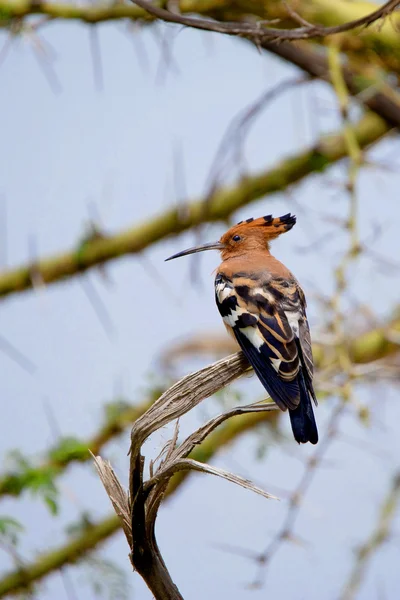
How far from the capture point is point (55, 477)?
3203 millimetres

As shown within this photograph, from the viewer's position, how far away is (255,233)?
2.73 m

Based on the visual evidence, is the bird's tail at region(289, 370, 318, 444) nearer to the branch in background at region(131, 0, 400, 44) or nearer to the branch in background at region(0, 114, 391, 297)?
the branch in background at region(131, 0, 400, 44)

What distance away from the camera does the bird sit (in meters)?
2.02

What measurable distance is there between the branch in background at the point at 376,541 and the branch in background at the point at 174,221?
4.60 feet

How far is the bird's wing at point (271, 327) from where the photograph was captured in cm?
207

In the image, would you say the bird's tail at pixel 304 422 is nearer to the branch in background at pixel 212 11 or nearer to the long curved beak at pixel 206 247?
the long curved beak at pixel 206 247

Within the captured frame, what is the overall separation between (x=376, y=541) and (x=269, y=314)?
182 cm

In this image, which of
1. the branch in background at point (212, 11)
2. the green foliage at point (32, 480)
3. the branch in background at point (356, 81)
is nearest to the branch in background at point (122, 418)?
the green foliage at point (32, 480)

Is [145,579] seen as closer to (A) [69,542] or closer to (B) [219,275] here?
(B) [219,275]

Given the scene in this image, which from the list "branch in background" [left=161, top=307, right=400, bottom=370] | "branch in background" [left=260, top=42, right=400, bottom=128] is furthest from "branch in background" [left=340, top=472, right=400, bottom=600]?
"branch in background" [left=260, top=42, right=400, bottom=128]

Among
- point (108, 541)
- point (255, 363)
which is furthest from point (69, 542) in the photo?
point (255, 363)

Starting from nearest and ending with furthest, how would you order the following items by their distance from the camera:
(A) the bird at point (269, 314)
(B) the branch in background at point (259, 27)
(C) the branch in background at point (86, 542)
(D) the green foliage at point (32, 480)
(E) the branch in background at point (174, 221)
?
(B) the branch in background at point (259, 27) → (A) the bird at point (269, 314) → (D) the green foliage at point (32, 480) → (C) the branch in background at point (86, 542) → (E) the branch in background at point (174, 221)

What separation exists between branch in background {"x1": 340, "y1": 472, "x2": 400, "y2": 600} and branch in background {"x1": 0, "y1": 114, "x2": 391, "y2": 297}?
140 cm

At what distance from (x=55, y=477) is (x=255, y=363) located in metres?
1.39
